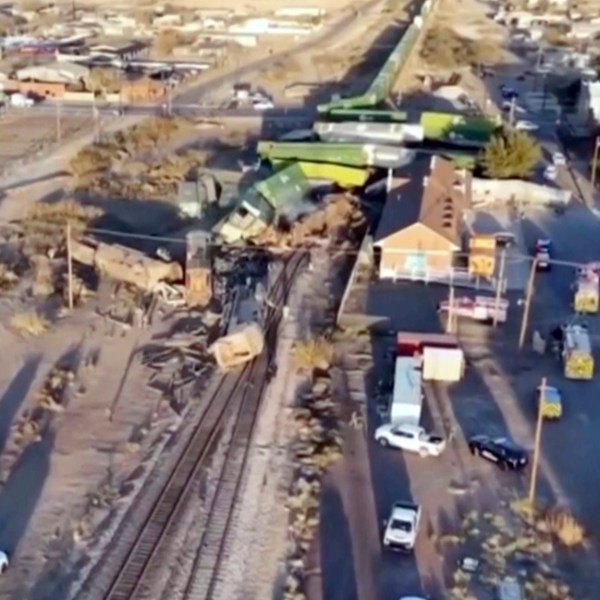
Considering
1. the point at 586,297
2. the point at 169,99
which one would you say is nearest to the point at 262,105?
the point at 169,99

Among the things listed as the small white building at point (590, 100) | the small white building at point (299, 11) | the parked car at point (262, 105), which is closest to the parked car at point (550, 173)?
the small white building at point (590, 100)

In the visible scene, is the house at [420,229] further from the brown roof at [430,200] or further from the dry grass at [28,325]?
the dry grass at [28,325]

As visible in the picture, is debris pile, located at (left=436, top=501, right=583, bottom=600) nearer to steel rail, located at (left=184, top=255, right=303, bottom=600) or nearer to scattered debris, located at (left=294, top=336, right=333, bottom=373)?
steel rail, located at (left=184, top=255, right=303, bottom=600)

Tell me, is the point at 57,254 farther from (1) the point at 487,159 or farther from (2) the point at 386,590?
(2) the point at 386,590

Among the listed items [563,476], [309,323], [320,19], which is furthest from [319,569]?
[320,19]

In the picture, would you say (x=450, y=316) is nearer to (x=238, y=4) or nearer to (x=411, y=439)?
(x=411, y=439)

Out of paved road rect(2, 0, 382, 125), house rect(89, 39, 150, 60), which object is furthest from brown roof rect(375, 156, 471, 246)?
house rect(89, 39, 150, 60)
